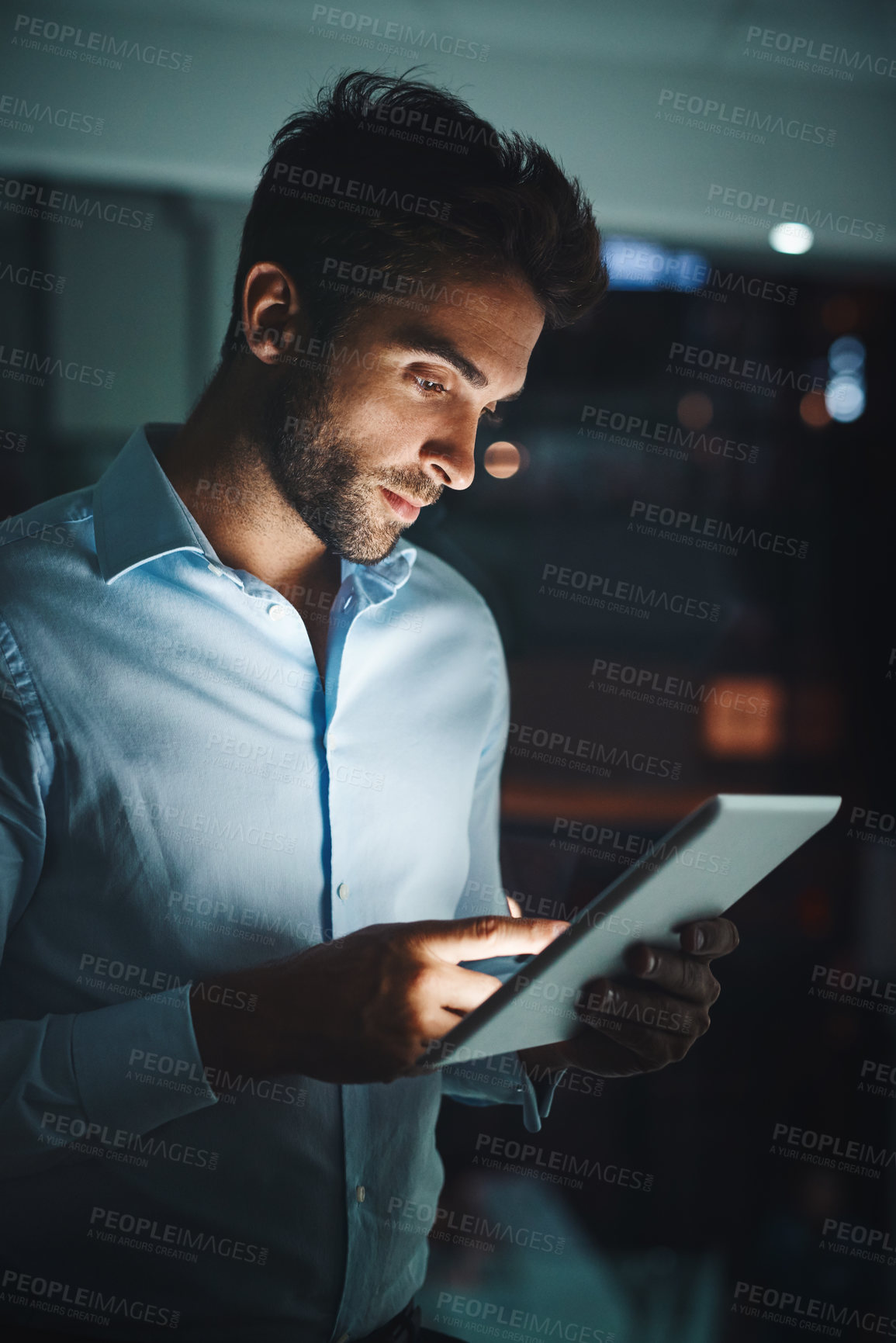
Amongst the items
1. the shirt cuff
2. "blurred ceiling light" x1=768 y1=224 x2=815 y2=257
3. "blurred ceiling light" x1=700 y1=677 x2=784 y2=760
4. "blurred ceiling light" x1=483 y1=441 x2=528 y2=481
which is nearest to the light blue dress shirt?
the shirt cuff

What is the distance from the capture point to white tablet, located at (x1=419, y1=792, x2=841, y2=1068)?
2.31 feet

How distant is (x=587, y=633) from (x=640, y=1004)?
4.60 ft

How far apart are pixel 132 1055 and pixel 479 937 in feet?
1.38

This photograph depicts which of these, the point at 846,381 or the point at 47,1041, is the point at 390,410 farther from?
the point at 846,381

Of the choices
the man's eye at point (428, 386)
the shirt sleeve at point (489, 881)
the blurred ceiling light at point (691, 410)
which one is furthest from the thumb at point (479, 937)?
the blurred ceiling light at point (691, 410)

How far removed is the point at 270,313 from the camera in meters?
1.11

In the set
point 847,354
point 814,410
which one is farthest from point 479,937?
point 847,354

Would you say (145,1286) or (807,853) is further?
(807,853)

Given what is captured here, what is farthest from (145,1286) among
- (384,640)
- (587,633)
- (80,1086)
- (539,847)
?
(587,633)

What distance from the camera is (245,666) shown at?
1.08m

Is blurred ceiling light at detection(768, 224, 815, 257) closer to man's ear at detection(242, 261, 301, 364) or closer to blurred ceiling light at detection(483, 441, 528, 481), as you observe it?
blurred ceiling light at detection(483, 441, 528, 481)

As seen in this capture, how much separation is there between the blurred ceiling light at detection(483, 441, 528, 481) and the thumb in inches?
61.3

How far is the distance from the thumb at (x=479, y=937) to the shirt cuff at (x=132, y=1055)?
0.30m

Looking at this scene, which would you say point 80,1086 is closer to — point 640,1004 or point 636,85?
point 640,1004
